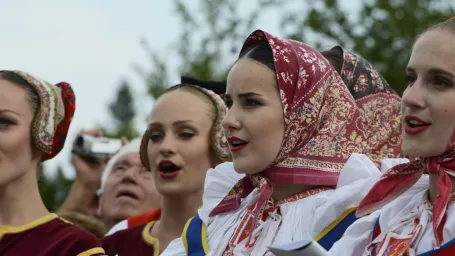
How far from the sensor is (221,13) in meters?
17.4

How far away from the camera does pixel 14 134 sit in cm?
496

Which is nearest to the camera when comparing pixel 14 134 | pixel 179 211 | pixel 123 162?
pixel 14 134

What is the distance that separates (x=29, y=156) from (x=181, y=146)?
83 cm

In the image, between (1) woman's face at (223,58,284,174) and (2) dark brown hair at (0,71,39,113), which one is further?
(2) dark brown hair at (0,71,39,113)

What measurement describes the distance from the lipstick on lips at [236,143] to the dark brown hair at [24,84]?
134 cm

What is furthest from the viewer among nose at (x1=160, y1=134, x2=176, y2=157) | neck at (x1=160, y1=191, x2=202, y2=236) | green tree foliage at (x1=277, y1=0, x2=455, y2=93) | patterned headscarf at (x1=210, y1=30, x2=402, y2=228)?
green tree foliage at (x1=277, y1=0, x2=455, y2=93)

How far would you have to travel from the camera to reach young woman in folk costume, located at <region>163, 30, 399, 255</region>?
402 centimetres

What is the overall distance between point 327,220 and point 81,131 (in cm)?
444

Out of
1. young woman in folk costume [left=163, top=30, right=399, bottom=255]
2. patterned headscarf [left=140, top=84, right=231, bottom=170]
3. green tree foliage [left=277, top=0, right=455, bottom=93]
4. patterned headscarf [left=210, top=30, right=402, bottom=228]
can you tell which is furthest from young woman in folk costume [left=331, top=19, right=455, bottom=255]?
green tree foliage [left=277, top=0, right=455, bottom=93]

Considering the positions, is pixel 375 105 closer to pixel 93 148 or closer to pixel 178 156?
pixel 178 156

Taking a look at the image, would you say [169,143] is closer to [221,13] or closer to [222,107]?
[222,107]

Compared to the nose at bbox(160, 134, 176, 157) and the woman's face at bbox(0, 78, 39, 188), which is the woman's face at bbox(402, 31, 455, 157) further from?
the woman's face at bbox(0, 78, 39, 188)

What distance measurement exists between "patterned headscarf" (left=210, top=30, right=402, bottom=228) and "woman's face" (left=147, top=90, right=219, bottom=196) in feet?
3.66

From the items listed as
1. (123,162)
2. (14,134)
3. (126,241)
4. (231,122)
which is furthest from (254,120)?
(123,162)
